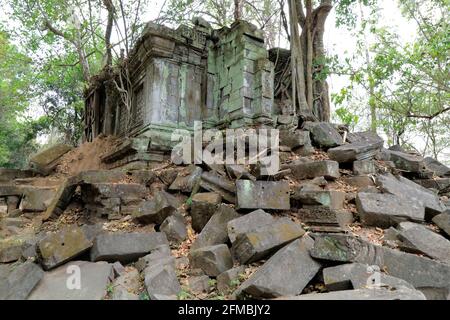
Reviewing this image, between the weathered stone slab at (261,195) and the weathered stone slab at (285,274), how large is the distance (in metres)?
0.80

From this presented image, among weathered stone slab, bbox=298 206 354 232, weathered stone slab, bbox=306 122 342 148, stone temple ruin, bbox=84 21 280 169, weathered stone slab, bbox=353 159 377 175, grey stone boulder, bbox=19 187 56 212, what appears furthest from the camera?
stone temple ruin, bbox=84 21 280 169

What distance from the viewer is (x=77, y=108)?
15.2 m

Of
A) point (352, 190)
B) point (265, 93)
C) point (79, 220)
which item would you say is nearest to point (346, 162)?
point (352, 190)

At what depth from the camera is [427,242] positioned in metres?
2.97

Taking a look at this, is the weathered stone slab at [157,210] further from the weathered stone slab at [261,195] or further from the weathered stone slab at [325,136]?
the weathered stone slab at [325,136]

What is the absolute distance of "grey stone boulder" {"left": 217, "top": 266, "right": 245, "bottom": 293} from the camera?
2617 mm

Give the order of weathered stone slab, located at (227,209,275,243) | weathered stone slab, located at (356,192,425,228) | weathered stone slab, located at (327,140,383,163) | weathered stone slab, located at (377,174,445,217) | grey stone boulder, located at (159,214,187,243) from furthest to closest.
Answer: weathered stone slab, located at (327,140,383,163) → weathered stone slab, located at (377,174,445,217) → grey stone boulder, located at (159,214,187,243) → weathered stone slab, located at (356,192,425,228) → weathered stone slab, located at (227,209,275,243)

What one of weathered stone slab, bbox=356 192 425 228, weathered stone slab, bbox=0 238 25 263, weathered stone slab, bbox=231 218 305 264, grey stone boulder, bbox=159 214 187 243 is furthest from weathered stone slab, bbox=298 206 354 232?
weathered stone slab, bbox=0 238 25 263

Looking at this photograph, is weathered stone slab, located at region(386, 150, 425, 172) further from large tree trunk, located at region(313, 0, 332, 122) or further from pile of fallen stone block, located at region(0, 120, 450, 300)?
large tree trunk, located at region(313, 0, 332, 122)

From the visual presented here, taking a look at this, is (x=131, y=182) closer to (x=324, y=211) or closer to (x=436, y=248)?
(x=324, y=211)

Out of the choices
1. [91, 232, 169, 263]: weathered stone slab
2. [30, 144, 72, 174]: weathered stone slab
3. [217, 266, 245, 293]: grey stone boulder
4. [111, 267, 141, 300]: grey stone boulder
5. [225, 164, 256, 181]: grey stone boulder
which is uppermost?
[30, 144, 72, 174]: weathered stone slab

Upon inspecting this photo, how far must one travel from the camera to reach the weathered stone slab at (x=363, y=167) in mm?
4320

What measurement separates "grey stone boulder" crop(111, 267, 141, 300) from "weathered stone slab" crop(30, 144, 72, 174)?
553cm

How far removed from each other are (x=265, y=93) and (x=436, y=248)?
184 inches
